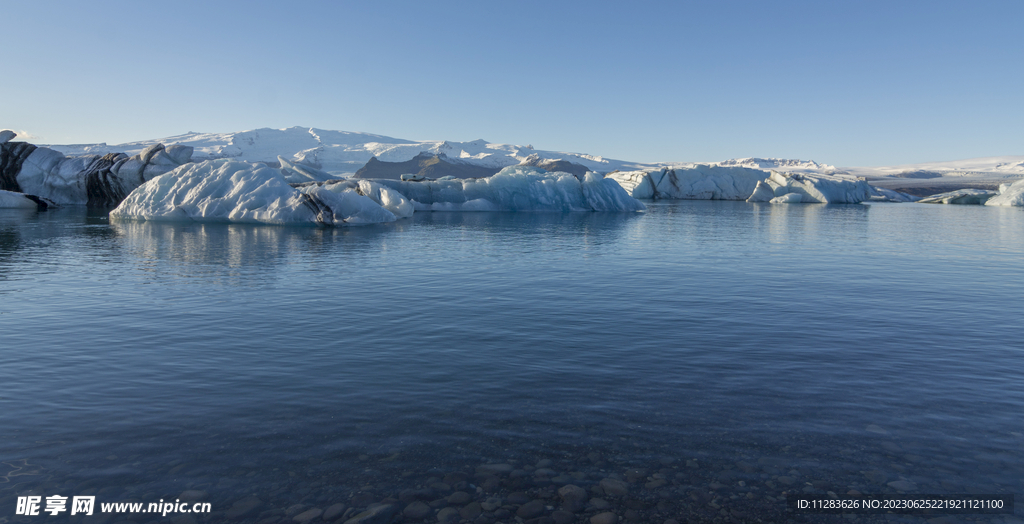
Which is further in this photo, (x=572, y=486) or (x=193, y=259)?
(x=193, y=259)

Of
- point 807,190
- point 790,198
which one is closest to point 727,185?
point 807,190

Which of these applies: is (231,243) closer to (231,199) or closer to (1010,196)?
(231,199)

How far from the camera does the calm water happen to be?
14.0 feet

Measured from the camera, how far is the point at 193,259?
51.3 ft

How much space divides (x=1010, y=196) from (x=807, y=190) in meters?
19.9

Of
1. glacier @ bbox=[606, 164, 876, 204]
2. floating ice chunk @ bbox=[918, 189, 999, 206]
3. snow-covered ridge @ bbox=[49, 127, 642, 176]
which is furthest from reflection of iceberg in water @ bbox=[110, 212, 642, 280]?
snow-covered ridge @ bbox=[49, 127, 642, 176]

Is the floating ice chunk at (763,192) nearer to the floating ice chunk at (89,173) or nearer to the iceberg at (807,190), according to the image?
the iceberg at (807,190)

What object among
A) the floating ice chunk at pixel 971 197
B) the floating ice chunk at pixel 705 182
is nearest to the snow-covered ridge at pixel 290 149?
the floating ice chunk at pixel 705 182

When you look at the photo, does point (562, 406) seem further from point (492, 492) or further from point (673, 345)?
point (673, 345)

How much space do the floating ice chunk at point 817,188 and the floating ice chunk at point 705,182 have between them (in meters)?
4.13

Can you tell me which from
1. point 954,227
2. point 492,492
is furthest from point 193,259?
point 954,227

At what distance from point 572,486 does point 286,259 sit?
13718 mm

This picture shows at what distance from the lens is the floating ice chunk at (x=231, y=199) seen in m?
27.2

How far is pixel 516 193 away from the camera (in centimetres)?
4462
